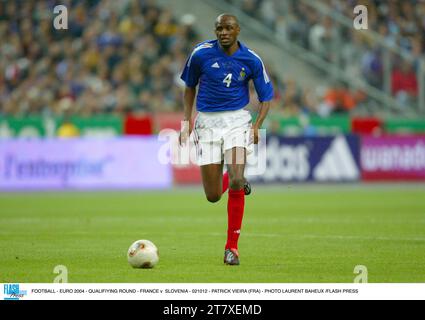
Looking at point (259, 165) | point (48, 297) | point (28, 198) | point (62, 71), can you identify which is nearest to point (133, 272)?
point (48, 297)

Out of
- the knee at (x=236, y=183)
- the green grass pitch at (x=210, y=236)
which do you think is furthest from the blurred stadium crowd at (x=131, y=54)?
the knee at (x=236, y=183)

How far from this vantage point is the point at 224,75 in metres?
11.1

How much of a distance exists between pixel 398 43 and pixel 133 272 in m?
20.7

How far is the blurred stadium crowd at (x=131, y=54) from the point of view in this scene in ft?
94.1

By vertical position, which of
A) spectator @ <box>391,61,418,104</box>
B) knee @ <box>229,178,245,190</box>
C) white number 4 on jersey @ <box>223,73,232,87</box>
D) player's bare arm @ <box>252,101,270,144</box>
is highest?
spectator @ <box>391,61,418,104</box>

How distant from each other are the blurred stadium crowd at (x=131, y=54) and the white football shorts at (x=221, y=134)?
55.8ft

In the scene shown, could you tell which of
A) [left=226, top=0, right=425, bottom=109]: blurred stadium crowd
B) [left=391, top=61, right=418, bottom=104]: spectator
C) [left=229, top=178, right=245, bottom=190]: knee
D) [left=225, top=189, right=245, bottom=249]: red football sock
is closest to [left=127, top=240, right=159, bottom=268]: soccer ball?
[left=225, top=189, right=245, bottom=249]: red football sock

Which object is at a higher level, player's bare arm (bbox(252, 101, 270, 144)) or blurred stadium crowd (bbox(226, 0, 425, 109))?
blurred stadium crowd (bbox(226, 0, 425, 109))

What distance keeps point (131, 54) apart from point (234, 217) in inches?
774

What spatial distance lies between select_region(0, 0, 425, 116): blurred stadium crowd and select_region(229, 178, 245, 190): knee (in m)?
17.3

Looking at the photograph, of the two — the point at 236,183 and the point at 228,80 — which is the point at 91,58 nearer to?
the point at 228,80

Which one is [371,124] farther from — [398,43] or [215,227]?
[215,227]

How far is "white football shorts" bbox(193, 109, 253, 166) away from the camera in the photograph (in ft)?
36.2

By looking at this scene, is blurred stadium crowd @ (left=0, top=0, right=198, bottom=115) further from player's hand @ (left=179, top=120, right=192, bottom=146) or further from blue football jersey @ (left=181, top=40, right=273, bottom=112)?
blue football jersey @ (left=181, top=40, right=273, bottom=112)
